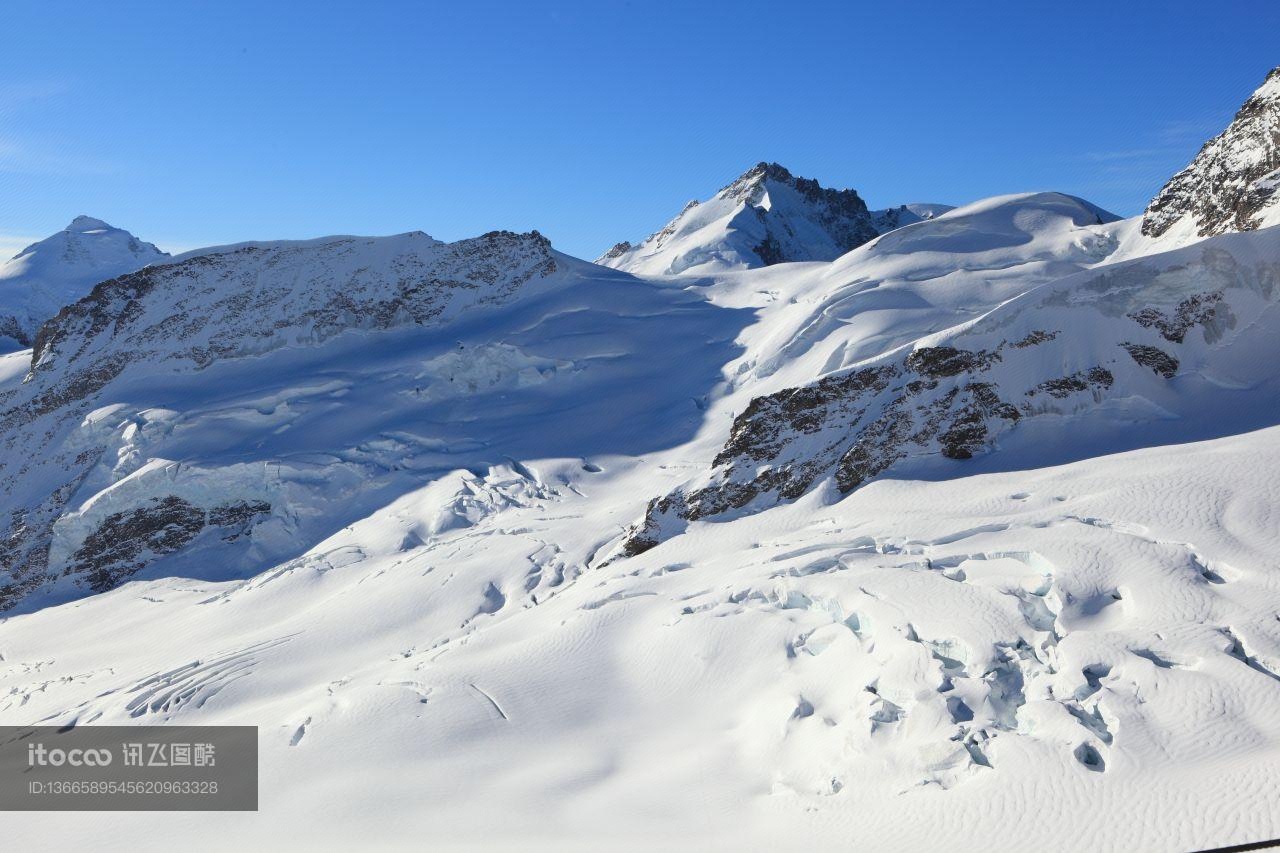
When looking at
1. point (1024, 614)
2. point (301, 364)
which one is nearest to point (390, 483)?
point (301, 364)

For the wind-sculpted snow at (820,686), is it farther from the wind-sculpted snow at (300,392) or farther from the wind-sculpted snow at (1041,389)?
the wind-sculpted snow at (300,392)

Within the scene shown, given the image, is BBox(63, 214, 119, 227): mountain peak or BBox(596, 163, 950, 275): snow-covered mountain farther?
BBox(63, 214, 119, 227): mountain peak

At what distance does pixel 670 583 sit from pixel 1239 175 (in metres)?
27.4

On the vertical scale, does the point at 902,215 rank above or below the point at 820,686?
above

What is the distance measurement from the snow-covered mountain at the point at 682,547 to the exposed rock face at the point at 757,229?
20.4m

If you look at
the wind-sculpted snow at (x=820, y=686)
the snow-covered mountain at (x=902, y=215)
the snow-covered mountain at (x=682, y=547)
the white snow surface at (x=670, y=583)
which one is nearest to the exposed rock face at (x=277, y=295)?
the snow-covered mountain at (x=682, y=547)

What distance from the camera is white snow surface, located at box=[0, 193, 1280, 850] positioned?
14.9 metres

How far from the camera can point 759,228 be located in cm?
7950

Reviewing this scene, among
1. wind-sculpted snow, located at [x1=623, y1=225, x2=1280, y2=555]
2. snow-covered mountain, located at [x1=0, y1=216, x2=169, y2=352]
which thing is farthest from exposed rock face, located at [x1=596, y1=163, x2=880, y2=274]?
snow-covered mountain, located at [x1=0, y1=216, x2=169, y2=352]

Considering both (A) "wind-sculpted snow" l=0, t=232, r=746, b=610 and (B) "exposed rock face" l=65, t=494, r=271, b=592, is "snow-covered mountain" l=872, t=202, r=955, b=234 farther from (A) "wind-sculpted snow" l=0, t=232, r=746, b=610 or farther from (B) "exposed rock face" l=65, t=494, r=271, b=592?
(B) "exposed rock face" l=65, t=494, r=271, b=592

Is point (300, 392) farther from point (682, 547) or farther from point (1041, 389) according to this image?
point (1041, 389)

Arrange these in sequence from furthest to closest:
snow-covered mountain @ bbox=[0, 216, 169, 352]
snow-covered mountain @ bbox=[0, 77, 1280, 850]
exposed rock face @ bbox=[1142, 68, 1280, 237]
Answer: snow-covered mountain @ bbox=[0, 216, 169, 352] < exposed rock face @ bbox=[1142, 68, 1280, 237] < snow-covered mountain @ bbox=[0, 77, 1280, 850]

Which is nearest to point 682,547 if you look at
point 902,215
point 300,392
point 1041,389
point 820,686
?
point 820,686

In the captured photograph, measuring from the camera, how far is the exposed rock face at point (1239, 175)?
31.6 m
